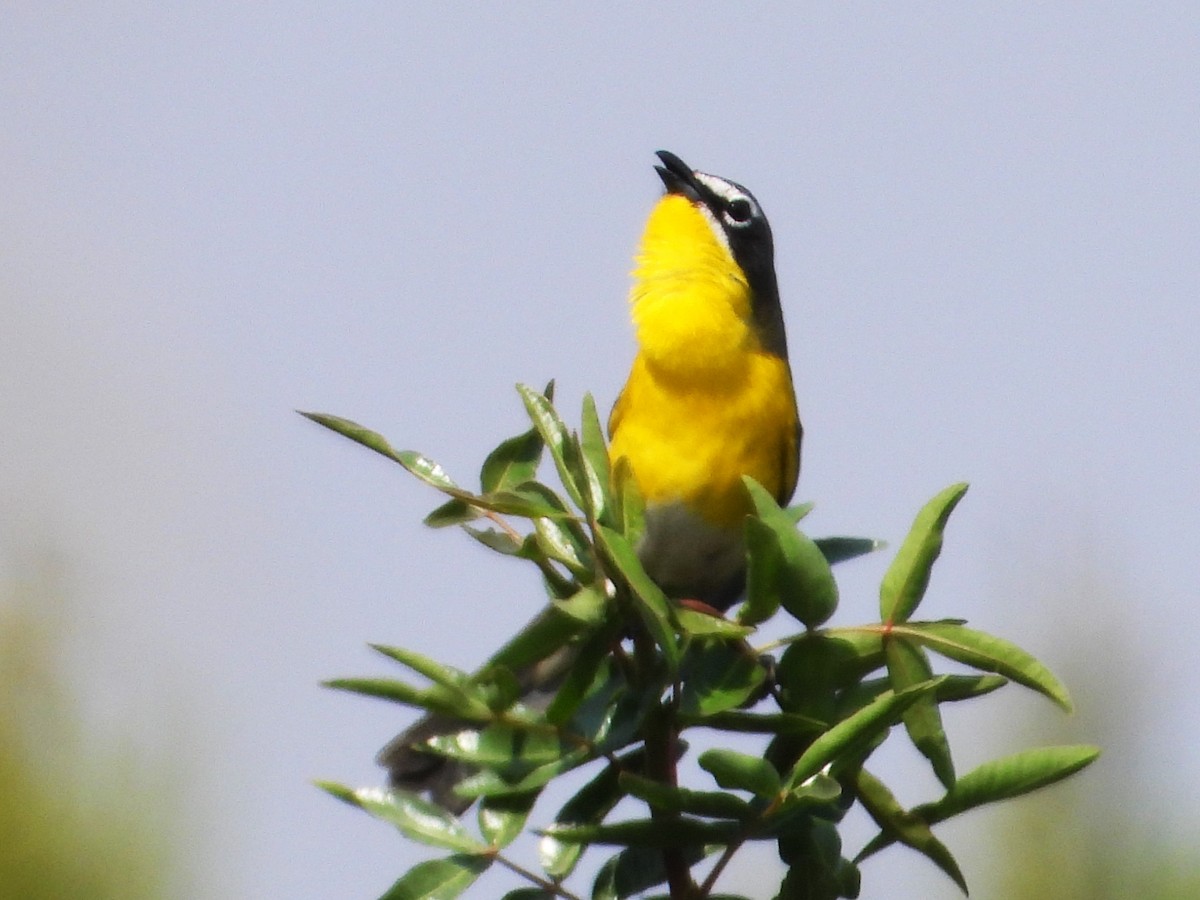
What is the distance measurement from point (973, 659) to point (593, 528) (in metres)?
0.62

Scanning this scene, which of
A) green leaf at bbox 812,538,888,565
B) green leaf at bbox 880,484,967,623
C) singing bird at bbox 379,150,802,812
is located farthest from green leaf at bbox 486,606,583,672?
singing bird at bbox 379,150,802,812

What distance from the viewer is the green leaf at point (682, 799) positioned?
232 centimetres

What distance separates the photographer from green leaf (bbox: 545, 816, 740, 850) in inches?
92.6

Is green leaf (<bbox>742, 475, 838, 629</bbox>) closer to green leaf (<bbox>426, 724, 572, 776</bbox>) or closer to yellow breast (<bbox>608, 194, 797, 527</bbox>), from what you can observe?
green leaf (<bbox>426, 724, 572, 776</bbox>)

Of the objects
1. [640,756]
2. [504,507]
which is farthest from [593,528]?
[640,756]

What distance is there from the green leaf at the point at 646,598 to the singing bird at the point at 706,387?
2030mm

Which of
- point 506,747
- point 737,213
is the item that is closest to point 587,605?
point 506,747

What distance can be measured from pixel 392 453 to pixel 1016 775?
1096mm

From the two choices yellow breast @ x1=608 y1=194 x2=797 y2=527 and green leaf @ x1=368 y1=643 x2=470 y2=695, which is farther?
yellow breast @ x1=608 y1=194 x2=797 y2=527

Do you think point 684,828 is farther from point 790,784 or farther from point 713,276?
point 713,276

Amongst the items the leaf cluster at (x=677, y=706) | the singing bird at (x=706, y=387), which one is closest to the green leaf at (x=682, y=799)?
the leaf cluster at (x=677, y=706)

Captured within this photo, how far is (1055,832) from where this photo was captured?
5.85 m

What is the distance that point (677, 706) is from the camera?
99.7 inches

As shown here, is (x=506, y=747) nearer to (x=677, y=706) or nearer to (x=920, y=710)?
(x=677, y=706)
